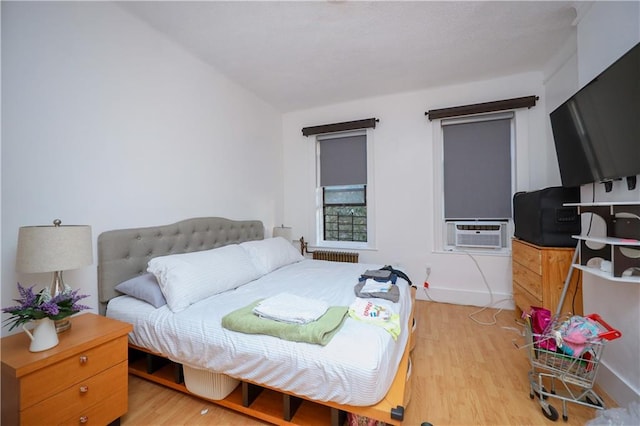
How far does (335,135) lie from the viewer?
395 centimetres

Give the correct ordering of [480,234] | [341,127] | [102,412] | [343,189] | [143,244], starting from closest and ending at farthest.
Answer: [102,412] → [143,244] → [480,234] → [341,127] → [343,189]

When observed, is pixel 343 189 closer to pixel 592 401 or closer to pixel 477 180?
pixel 477 180

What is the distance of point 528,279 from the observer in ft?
7.95

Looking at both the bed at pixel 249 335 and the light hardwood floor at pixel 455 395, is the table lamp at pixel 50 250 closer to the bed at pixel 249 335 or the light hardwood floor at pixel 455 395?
the bed at pixel 249 335

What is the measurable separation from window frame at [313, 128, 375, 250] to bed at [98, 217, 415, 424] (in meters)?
1.23

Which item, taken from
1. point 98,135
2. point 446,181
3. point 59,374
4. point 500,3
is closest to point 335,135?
point 446,181

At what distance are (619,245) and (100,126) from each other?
341 centimetres

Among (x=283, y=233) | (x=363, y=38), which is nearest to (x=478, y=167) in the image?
(x=363, y=38)

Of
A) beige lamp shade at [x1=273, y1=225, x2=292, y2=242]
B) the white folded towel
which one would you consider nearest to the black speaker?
the white folded towel

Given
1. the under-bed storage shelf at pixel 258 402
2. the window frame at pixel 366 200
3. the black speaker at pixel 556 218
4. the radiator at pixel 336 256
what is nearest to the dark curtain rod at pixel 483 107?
the window frame at pixel 366 200

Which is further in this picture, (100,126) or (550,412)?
(100,126)

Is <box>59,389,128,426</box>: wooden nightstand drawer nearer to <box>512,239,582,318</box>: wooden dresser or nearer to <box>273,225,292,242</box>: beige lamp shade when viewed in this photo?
<box>273,225,292,242</box>: beige lamp shade

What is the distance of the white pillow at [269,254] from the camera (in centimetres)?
265

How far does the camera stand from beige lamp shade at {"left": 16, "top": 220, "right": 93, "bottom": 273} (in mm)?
1313
